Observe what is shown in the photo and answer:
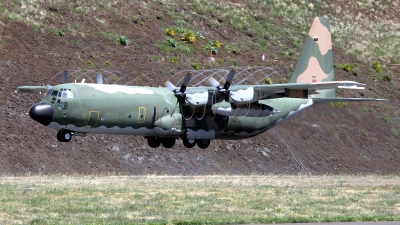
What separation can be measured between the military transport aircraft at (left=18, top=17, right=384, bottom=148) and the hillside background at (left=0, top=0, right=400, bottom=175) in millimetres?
2963

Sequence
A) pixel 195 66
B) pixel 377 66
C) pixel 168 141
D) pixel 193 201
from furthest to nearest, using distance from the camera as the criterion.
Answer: pixel 377 66 → pixel 195 66 → pixel 168 141 → pixel 193 201

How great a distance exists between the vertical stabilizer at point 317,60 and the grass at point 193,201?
7.94 meters

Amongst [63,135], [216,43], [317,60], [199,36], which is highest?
[199,36]

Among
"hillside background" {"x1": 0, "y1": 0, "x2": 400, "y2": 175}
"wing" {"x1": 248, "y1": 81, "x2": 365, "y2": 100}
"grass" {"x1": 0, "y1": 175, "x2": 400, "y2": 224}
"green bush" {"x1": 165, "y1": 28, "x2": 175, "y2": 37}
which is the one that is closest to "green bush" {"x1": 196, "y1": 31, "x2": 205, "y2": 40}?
"hillside background" {"x1": 0, "y1": 0, "x2": 400, "y2": 175}

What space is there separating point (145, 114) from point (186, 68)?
79.0 feet

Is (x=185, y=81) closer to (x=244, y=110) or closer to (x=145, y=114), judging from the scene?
(x=145, y=114)

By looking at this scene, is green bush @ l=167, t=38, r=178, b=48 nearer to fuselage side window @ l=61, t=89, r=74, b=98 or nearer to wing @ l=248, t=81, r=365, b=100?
wing @ l=248, t=81, r=365, b=100

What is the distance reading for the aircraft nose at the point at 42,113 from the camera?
109ft

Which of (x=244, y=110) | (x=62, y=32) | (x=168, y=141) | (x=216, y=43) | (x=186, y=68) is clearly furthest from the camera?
(x=216, y=43)

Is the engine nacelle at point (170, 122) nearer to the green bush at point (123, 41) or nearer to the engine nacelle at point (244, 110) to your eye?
the engine nacelle at point (244, 110)

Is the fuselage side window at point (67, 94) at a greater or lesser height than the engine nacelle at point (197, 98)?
greater

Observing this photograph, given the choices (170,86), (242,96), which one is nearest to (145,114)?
(170,86)

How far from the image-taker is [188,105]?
3859cm

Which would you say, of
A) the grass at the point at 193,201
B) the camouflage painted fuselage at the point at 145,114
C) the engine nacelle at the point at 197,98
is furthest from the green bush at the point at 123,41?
the grass at the point at 193,201
